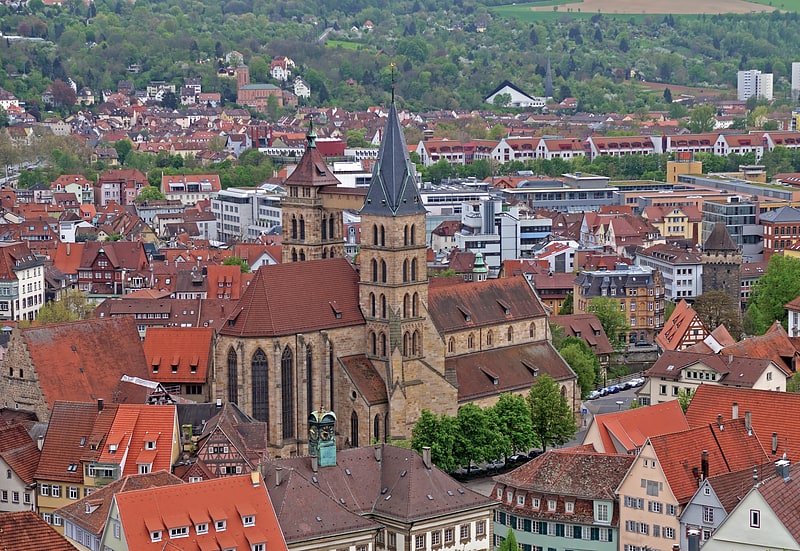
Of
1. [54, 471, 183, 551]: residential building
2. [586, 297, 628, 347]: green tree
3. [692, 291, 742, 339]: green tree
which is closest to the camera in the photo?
[54, 471, 183, 551]: residential building

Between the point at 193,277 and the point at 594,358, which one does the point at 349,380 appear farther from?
the point at 193,277

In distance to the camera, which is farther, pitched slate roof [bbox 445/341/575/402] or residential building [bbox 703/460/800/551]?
pitched slate roof [bbox 445/341/575/402]

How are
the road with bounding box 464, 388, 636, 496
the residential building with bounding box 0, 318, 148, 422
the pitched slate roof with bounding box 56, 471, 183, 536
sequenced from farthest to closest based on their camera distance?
the road with bounding box 464, 388, 636, 496
the residential building with bounding box 0, 318, 148, 422
the pitched slate roof with bounding box 56, 471, 183, 536

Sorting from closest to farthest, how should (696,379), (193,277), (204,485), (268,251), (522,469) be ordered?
(204,485)
(522,469)
(696,379)
(193,277)
(268,251)

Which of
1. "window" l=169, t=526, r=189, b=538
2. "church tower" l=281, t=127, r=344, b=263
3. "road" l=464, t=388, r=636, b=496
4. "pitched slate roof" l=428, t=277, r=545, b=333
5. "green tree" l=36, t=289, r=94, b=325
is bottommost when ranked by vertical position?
"road" l=464, t=388, r=636, b=496

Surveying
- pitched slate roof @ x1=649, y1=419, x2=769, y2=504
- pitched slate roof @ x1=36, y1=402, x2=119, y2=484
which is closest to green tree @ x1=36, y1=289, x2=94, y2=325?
pitched slate roof @ x1=36, y1=402, x2=119, y2=484

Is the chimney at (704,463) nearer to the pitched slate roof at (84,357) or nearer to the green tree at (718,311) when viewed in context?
the pitched slate roof at (84,357)

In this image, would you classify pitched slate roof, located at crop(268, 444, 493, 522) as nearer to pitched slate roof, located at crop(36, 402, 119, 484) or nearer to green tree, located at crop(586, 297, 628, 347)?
pitched slate roof, located at crop(36, 402, 119, 484)

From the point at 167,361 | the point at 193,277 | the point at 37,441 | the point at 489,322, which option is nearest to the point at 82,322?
the point at 167,361
